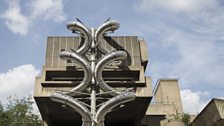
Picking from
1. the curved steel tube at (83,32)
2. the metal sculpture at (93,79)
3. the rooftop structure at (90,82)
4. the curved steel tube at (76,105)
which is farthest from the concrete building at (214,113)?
the curved steel tube at (83,32)

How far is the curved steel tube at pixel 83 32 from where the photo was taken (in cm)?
2197

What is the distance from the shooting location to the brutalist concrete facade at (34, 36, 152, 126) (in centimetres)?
2161

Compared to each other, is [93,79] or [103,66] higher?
[103,66]

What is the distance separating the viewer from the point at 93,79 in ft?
66.7

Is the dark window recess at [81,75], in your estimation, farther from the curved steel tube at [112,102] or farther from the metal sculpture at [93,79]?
the curved steel tube at [112,102]

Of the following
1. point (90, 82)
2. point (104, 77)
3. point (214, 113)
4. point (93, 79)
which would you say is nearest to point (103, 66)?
point (93, 79)

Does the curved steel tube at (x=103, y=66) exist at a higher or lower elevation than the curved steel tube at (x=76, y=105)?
higher

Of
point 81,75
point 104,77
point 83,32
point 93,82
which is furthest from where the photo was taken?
point 104,77

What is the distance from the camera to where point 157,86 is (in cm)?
3831

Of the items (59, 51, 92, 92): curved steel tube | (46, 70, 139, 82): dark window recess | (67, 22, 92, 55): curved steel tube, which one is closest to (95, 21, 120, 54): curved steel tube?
(67, 22, 92, 55): curved steel tube

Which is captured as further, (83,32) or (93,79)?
(83,32)

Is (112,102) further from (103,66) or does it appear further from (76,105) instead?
(103,66)

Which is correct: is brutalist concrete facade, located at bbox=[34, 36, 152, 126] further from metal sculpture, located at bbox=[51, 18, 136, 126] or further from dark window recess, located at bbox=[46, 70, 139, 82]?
metal sculpture, located at bbox=[51, 18, 136, 126]

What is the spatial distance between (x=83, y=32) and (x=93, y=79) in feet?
13.3
